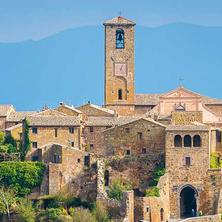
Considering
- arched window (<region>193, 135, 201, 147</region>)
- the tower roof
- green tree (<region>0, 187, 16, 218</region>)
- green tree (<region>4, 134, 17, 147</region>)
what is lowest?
green tree (<region>0, 187, 16, 218</region>)

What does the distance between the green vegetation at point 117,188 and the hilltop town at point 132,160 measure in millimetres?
86

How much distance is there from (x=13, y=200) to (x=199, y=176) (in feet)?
38.8

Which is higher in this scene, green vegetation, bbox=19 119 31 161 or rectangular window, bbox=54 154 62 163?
green vegetation, bbox=19 119 31 161

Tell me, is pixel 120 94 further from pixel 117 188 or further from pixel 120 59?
pixel 117 188

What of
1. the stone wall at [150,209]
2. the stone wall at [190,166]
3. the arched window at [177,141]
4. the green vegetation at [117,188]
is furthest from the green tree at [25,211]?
the arched window at [177,141]

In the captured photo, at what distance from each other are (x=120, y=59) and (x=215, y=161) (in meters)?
18.2

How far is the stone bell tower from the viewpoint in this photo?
9350 cm

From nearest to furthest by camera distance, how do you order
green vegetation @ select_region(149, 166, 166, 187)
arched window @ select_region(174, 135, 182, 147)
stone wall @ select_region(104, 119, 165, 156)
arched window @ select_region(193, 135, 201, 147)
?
arched window @ select_region(193, 135, 201, 147), arched window @ select_region(174, 135, 182, 147), green vegetation @ select_region(149, 166, 166, 187), stone wall @ select_region(104, 119, 165, 156)

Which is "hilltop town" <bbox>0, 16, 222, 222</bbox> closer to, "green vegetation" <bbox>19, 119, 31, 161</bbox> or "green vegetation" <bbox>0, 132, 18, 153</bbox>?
"green vegetation" <bbox>19, 119, 31, 161</bbox>

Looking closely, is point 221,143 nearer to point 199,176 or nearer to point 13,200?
point 199,176

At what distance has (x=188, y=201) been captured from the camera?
77.1 m

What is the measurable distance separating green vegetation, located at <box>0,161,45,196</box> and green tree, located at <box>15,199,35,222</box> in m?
1.12

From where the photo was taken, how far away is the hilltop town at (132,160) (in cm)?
7544

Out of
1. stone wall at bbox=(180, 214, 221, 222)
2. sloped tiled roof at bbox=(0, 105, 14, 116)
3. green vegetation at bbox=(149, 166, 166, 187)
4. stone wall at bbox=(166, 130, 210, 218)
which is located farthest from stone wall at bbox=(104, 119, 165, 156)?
sloped tiled roof at bbox=(0, 105, 14, 116)
